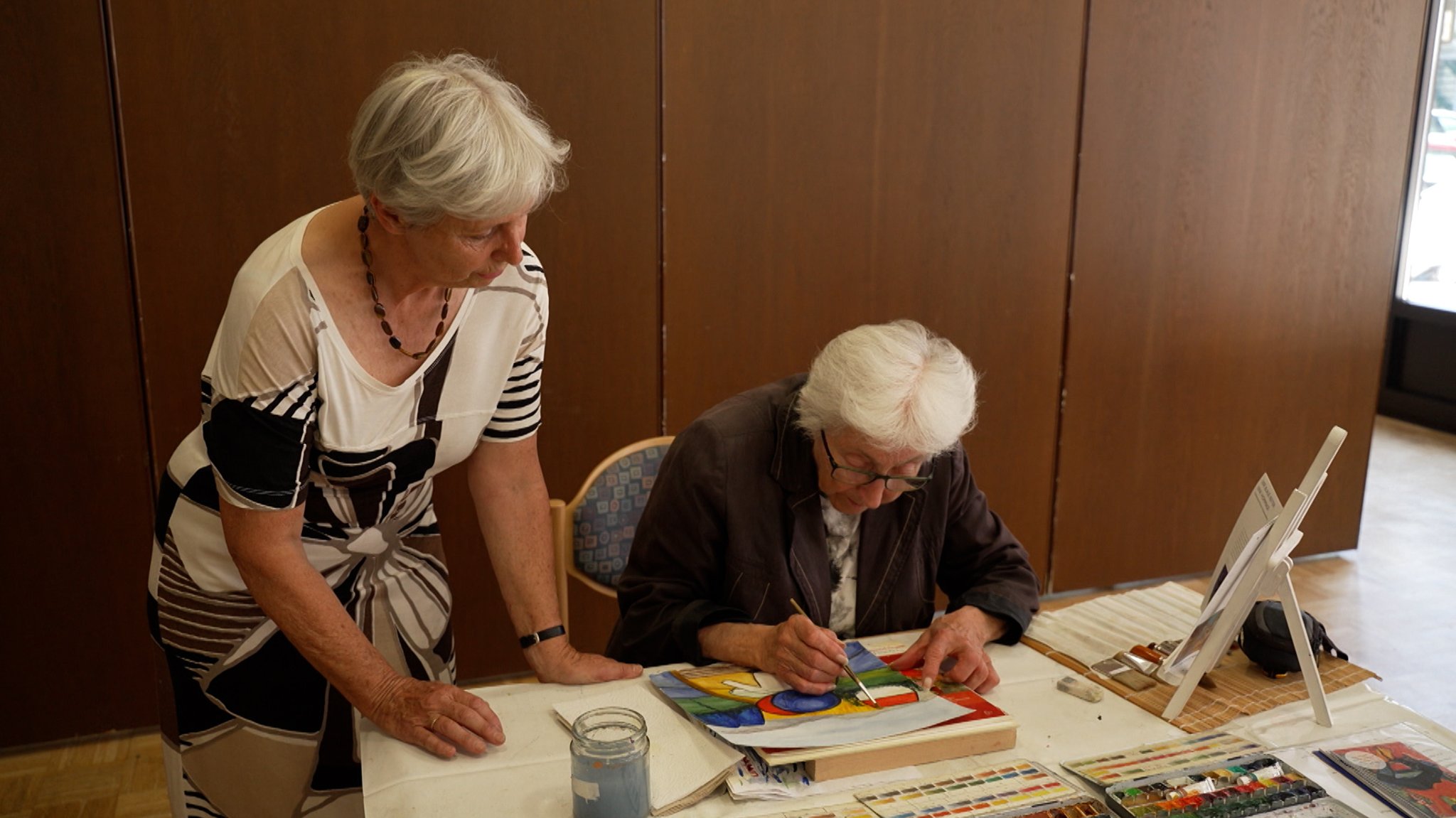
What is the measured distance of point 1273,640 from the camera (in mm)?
1636

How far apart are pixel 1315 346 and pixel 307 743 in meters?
3.58

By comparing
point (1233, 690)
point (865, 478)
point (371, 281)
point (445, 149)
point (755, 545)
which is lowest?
point (1233, 690)

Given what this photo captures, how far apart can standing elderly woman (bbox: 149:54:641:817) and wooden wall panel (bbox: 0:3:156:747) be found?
1283 mm

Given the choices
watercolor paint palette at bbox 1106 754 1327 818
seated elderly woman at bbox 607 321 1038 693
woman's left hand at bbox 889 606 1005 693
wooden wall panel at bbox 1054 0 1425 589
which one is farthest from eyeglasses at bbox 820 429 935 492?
wooden wall panel at bbox 1054 0 1425 589

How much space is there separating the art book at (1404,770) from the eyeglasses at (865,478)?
2.10 feet

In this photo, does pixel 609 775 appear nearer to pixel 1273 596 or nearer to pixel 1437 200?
pixel 1273 596

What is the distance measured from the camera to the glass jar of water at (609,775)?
4.00ft

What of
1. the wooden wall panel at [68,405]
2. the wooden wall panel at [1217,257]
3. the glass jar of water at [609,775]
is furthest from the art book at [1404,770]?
the wooden wall panel at [68,405]

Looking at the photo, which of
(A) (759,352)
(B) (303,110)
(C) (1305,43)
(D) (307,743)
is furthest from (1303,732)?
(C) (1305,43)

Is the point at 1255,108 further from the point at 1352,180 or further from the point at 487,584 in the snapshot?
the point at 487,584

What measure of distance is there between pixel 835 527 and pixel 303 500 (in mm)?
844

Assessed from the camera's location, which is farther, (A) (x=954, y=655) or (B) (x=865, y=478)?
(B) (x=865, y=478)

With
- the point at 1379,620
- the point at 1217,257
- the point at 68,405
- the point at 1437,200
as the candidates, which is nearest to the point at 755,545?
the point at 68,405

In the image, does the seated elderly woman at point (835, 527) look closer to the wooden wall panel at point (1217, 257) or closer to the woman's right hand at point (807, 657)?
the woman's right hand at point (807, 657)
